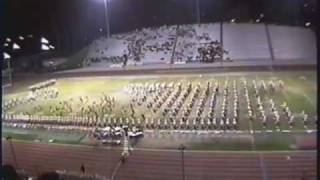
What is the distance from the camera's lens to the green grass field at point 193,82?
5.90m

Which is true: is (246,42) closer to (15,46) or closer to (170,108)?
(170,108)

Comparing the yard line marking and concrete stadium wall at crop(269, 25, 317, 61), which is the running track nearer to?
the yard line marking

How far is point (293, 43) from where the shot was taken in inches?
235

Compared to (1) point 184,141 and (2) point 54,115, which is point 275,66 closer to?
(1) point 184,141

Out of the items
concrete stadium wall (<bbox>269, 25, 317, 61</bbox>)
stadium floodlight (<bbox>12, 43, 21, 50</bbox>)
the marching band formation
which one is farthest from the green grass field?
stadium floodlight (<bbox>12, 43, 21, 50</bbox>)

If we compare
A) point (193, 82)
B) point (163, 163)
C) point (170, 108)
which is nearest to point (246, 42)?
point (193, 82)

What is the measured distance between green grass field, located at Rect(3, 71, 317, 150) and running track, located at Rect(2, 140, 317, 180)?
0.11 m

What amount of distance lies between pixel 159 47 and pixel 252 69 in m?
0.98

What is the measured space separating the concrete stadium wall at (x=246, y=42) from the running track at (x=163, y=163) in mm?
1019

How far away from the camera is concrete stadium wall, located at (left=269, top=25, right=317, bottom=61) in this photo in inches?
228

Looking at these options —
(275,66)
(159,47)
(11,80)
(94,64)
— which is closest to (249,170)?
(275,66)

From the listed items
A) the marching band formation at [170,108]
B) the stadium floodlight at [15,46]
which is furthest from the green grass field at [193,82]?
the stadium floodlight at [15,46]

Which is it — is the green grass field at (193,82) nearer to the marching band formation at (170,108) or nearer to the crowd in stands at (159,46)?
the marching band formation at (170,108)

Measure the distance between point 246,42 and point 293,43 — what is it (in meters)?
0.51
